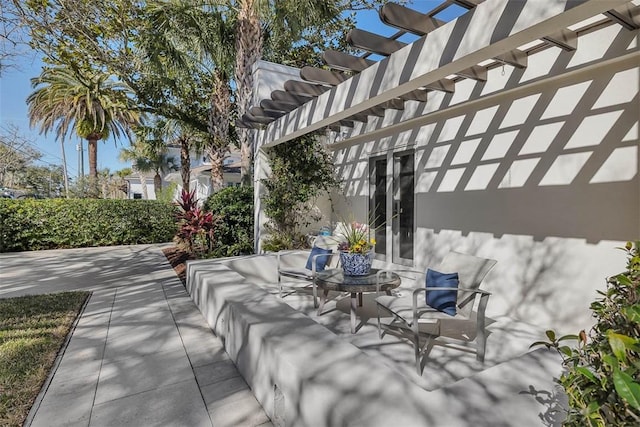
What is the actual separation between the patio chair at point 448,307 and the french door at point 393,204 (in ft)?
8.30

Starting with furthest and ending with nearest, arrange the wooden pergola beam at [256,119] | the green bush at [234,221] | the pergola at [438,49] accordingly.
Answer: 1. the green bush at [234,221]
2. the wooden pergola beam at [256,119]
3. the pergola at [438,49]

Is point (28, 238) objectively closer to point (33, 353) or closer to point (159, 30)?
point (159, 30)

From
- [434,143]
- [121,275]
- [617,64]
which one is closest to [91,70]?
[121,275]

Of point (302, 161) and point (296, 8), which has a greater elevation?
point (296, 8)

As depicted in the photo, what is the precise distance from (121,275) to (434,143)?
294 inches

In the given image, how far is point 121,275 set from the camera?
7.82m

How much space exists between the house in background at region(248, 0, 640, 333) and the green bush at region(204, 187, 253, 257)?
286 centimetres

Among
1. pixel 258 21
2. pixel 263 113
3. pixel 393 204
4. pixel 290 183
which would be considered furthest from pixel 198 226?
pixel 258 21

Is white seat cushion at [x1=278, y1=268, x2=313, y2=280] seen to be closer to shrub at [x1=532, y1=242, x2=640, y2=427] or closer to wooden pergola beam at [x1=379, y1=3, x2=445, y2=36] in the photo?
wooden pergola beam at [x1=379, y1=3, x2=445, y2=36]

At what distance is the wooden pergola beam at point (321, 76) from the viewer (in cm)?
445

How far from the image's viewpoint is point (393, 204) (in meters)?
7.16

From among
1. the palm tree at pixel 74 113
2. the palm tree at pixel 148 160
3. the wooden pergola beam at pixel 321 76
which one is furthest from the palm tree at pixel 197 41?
the palm tree at pixel 148 160

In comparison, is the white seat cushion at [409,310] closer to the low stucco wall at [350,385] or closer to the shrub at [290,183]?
the low stucco wall at [350,385]

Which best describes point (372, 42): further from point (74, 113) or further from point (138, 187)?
point (138, 187)
